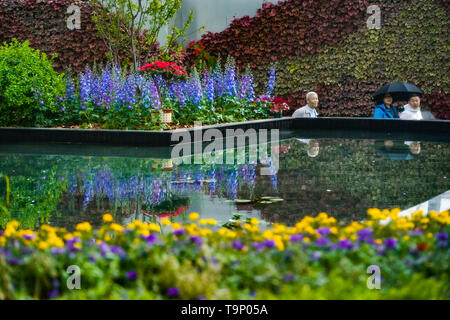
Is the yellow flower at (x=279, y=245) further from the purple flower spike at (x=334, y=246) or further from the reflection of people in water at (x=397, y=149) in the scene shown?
the reflection of people in water at (x=397, y=149)

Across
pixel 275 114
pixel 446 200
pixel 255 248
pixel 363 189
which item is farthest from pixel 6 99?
pixel 255 248

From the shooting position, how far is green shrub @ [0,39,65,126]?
12203 mm

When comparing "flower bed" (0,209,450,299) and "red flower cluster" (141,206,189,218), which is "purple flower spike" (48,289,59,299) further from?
"red flower cluster" (141,206,189,218)

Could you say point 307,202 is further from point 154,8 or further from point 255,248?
point 154,8

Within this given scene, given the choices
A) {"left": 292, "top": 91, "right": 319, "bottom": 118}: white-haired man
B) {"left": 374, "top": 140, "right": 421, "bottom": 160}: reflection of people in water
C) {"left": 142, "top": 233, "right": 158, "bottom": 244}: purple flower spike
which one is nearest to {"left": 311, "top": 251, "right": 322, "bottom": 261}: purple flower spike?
{"left": 142, "top": 233, "right": 158, "bottom": 244}: purple flower spike

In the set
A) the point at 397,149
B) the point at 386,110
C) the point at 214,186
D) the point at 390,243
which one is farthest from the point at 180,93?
the point at 390,243

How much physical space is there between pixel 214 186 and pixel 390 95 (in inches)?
330

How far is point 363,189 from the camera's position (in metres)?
7.09

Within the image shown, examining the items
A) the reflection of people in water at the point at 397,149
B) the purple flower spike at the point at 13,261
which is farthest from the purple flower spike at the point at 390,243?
the reflection of people in water at the point at 397,149

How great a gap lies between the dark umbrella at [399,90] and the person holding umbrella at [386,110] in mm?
169

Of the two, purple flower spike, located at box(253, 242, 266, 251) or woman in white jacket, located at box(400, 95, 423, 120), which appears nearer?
purple flower spike, located at box(253, 242, 266, 251)

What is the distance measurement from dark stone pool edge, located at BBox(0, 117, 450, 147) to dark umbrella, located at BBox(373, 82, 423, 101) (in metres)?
0.76

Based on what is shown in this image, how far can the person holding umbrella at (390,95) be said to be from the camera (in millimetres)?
14164
